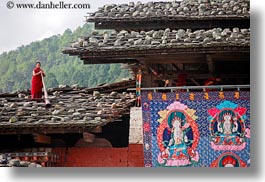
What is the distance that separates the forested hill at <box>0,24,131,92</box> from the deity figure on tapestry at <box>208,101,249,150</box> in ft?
3.64

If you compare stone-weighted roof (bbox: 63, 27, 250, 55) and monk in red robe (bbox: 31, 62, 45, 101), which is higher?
stone-weighted roof (bbox: 63, 27, 250, 55)

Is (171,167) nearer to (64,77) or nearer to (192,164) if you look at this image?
(192,164)

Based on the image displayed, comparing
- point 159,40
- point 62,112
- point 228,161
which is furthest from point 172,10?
point 228,161

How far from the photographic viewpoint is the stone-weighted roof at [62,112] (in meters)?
7.96

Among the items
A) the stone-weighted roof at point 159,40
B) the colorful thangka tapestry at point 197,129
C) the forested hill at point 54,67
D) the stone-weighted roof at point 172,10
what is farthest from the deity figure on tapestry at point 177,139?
the stone-weighted roof at point 172,10

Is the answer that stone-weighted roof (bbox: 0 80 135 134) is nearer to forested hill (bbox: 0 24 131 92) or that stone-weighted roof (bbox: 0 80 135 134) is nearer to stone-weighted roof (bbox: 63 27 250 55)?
forested hill (bbox: 0 24 131 92)

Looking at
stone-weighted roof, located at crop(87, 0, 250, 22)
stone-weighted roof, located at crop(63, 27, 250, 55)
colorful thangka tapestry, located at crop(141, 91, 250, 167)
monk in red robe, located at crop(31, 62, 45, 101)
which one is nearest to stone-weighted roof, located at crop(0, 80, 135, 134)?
monk in red robe, located at crop(31, 62, 45, 101)

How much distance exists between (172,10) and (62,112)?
1482mm

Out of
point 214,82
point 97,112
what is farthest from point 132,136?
point 214,82

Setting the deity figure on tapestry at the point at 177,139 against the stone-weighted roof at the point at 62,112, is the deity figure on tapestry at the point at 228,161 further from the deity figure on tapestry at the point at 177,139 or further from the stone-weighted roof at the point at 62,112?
the stone-weighted roof at the point at 62,112

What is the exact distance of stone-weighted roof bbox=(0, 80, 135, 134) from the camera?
26.1ft

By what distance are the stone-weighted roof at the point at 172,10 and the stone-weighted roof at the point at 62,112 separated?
77cm

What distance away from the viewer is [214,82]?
814 centimetres

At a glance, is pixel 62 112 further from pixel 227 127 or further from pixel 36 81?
pixel 227 127
